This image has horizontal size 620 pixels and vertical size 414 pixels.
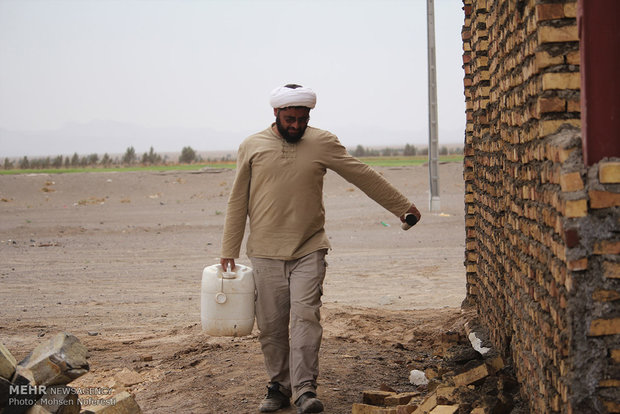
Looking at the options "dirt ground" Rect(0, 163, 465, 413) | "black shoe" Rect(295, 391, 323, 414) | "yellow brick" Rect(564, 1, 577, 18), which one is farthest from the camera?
"dirt ground" Rect(0, 163, 465, 413)

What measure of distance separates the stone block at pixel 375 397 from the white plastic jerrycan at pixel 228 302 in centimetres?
94

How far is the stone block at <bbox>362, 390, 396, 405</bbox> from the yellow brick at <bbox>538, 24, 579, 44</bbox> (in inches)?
108

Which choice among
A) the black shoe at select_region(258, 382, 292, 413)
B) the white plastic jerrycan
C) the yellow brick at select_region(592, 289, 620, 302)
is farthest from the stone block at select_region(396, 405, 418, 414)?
the yellow brick at select_region(592, 289, 620, 302)

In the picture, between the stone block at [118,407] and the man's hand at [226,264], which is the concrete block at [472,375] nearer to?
the man's hand at [226,264]

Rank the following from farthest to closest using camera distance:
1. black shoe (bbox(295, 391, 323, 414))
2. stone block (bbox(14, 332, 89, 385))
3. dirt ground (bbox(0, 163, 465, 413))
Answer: dirt ground (bbox(0, 163, 465, 413))
black shoe (bbox(295, 391, 323, 414))
stone block (bbox(14, 332, 89, 385))

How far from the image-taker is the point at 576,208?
333 cm

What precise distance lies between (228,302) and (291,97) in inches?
59.1

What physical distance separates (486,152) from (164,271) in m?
8.64

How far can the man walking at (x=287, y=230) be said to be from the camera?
5.62 m

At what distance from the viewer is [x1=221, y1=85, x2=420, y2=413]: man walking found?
5625 mm

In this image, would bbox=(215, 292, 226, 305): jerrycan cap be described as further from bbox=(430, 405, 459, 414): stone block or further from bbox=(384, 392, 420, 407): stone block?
bbox=(430, 405, 459, 414): stone block

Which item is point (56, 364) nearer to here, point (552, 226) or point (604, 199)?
point (552, 226)

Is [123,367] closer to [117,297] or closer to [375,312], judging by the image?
[375,312]

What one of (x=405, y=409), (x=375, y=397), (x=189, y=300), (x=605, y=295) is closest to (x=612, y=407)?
(x=605, y=295)
